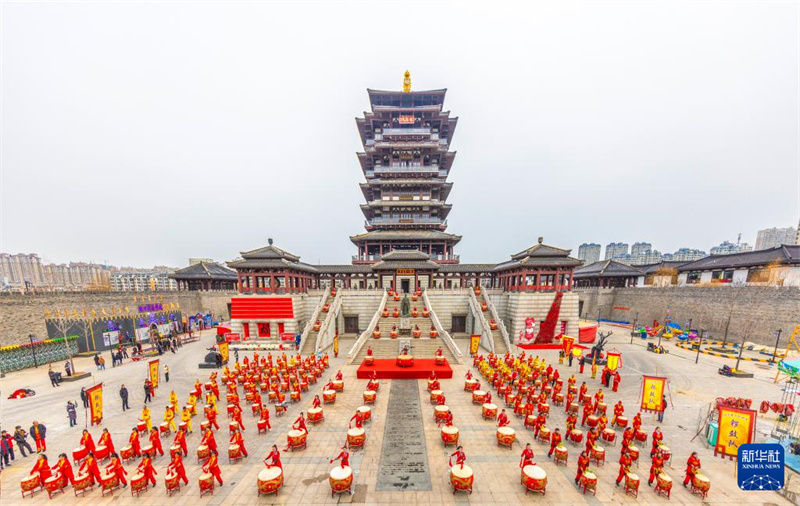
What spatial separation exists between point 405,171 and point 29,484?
Answer: 36761mm

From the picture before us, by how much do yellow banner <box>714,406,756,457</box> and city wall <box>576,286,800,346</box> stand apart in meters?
26.6

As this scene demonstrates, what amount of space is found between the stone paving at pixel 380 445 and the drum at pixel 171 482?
209 mm

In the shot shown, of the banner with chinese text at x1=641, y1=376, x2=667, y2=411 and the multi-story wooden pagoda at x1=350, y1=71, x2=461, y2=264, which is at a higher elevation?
the multi-story wooden pagoda at x1=350, y1=71, x2=461, y2=264

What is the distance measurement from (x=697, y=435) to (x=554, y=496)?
29.1 ft

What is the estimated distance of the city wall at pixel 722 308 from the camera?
81.7ft

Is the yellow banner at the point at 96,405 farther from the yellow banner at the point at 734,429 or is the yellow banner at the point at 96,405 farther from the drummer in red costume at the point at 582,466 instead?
the yellow banner at the point at 734,429

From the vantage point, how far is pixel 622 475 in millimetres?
8852

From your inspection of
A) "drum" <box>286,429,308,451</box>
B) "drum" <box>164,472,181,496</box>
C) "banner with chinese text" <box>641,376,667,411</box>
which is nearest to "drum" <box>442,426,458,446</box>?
"drum" <box>286,429,308,451</box>

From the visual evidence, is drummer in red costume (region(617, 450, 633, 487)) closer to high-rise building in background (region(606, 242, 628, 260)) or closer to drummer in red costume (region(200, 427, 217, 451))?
drummer in red costume (region(200, 427, 217, 451))

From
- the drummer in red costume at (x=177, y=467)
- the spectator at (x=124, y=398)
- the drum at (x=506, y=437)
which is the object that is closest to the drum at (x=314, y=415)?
the drummer in red costume at (x=177, y=467)

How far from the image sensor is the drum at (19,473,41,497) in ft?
28.2

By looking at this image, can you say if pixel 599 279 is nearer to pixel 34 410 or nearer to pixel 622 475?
pixel 622 475

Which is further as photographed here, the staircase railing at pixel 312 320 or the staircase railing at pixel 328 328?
the staircase railing at pixel 312 320

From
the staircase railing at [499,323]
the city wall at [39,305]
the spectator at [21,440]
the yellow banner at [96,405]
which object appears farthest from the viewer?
the city wall at [39,305]
